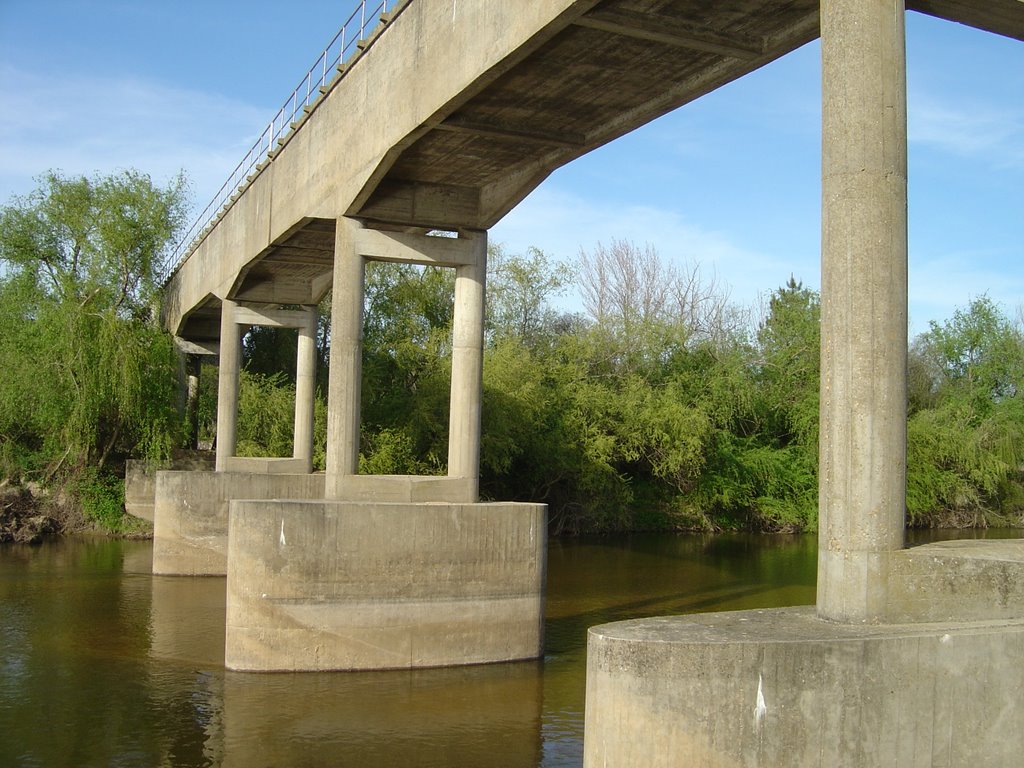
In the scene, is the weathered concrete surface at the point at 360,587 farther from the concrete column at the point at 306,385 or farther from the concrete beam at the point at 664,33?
the concrete column at the point at 306,385

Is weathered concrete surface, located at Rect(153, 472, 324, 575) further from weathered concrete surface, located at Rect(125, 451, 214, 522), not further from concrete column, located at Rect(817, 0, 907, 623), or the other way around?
concrete column, located at Rect(817, 0, 907, 623)

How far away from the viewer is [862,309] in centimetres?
727

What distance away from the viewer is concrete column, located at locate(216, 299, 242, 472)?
2573 centimetres

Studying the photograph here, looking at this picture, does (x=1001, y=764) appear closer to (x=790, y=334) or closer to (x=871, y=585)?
(x=871, y=585)

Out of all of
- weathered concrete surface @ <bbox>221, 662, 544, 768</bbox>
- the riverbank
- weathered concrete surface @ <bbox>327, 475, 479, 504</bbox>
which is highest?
weathered concrete surface @ <bbox>327, 475, 479, 504</bbox>

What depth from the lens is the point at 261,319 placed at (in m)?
26.0

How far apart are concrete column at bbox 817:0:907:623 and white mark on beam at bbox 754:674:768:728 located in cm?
104

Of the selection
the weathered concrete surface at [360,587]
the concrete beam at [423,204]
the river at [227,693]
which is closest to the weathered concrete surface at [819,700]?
the river at [227,693]

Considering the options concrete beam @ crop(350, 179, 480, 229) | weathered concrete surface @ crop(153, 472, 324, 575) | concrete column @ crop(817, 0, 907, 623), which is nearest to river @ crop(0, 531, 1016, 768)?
weathered concrete surface @ crop(153, 472, 324, 575)

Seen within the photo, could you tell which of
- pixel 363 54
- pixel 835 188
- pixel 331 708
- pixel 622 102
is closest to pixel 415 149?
pixel 363 54

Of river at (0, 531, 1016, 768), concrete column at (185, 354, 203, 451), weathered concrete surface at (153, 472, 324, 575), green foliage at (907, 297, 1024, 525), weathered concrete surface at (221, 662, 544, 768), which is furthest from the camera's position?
green foliage at (907, 297, 1024, 525)

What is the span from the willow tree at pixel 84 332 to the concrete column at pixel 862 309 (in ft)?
79.3

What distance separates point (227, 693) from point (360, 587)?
2.11 m

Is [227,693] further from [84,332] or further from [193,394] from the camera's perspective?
[193,394]
